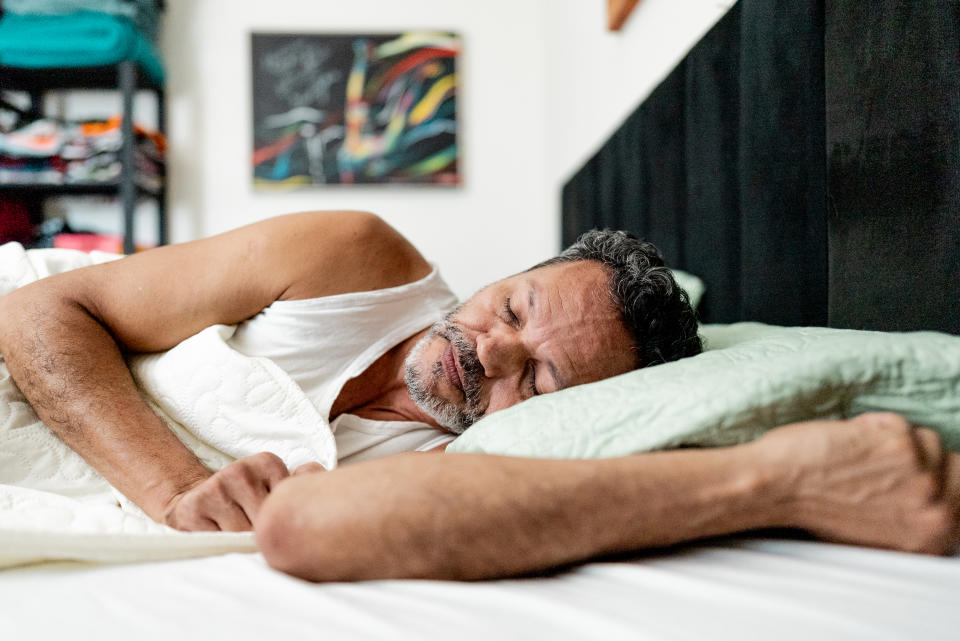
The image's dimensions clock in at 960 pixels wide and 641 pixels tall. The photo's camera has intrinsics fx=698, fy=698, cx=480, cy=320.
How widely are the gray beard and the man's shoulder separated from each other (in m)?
0.13

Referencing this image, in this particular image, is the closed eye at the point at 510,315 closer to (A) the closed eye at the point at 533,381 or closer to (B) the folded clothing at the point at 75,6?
(A) the closed eye at the point at 533,381

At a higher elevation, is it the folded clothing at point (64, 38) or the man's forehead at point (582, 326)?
the folded clothing at point (64, 38)

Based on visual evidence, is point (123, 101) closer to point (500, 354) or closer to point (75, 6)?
point (75, 6)

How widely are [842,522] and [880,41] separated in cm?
52

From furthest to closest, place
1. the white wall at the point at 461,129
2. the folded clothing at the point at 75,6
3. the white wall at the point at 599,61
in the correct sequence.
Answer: the white wall at the point at 461,129, the folded clothing at the point at 75,6, the white wall at the point at 599,61

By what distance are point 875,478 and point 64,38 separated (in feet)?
9.76

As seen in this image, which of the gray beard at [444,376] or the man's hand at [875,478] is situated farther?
the gray beard at [444,376]

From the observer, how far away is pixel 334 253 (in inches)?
40.1

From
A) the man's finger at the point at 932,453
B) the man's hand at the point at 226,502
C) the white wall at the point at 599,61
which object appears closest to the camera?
the man's finger at the point at 932,453

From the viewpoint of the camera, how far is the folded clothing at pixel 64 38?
2.55 metres

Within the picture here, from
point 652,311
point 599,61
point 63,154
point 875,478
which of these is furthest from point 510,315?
point 63,154

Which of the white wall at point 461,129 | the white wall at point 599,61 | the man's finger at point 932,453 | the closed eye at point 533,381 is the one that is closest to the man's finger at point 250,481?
the closed eye at point 533,381

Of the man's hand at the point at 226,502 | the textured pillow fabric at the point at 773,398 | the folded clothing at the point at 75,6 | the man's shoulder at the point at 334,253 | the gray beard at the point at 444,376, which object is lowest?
the man's hand at the point at 226,502

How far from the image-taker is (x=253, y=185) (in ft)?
9.83
